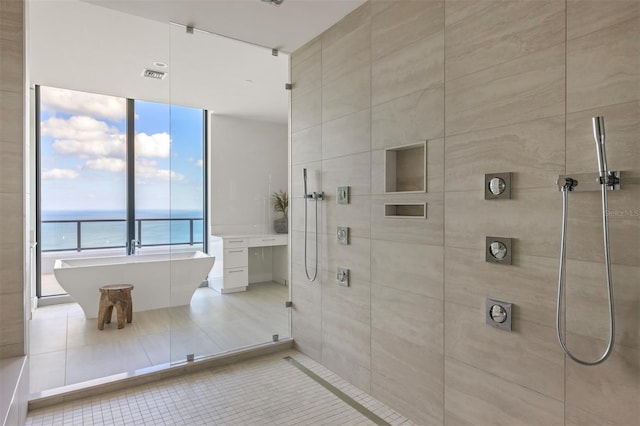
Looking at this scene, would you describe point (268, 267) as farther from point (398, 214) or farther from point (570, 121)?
point (570, 121)

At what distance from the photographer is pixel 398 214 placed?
8.43ft

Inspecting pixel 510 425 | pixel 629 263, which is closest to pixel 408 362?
pixel 510 425

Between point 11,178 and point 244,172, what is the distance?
165cm

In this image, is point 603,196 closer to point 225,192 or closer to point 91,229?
point 225,192

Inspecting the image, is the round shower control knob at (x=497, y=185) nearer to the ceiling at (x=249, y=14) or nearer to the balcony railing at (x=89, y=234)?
the ceiling at (x=249, y=14)

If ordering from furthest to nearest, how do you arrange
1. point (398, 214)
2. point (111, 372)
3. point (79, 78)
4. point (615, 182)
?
1. point (79, 78)
2. point (111, 372)
3. point (398, 214)
4. point (615, 182)

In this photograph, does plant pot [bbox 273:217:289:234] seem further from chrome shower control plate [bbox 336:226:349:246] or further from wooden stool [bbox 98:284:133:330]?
wooden stool [bbox 98:284:133:330]

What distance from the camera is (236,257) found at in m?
3.46

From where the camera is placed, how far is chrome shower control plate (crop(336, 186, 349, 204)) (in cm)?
291

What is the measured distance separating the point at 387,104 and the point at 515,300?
1.45 m

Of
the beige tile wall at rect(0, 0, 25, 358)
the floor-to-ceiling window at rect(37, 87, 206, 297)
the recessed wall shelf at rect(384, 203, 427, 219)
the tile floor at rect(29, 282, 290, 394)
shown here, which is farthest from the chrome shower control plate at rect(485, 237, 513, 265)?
the floor-to-ceiling window at rect(37, 87, 206, 297)

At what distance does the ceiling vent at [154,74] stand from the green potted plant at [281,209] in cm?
190

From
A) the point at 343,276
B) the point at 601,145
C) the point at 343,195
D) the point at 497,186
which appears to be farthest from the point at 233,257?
the point at 601,145

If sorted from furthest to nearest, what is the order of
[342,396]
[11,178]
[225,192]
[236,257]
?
[236,257], [225,192], [342,396], [11,178]
